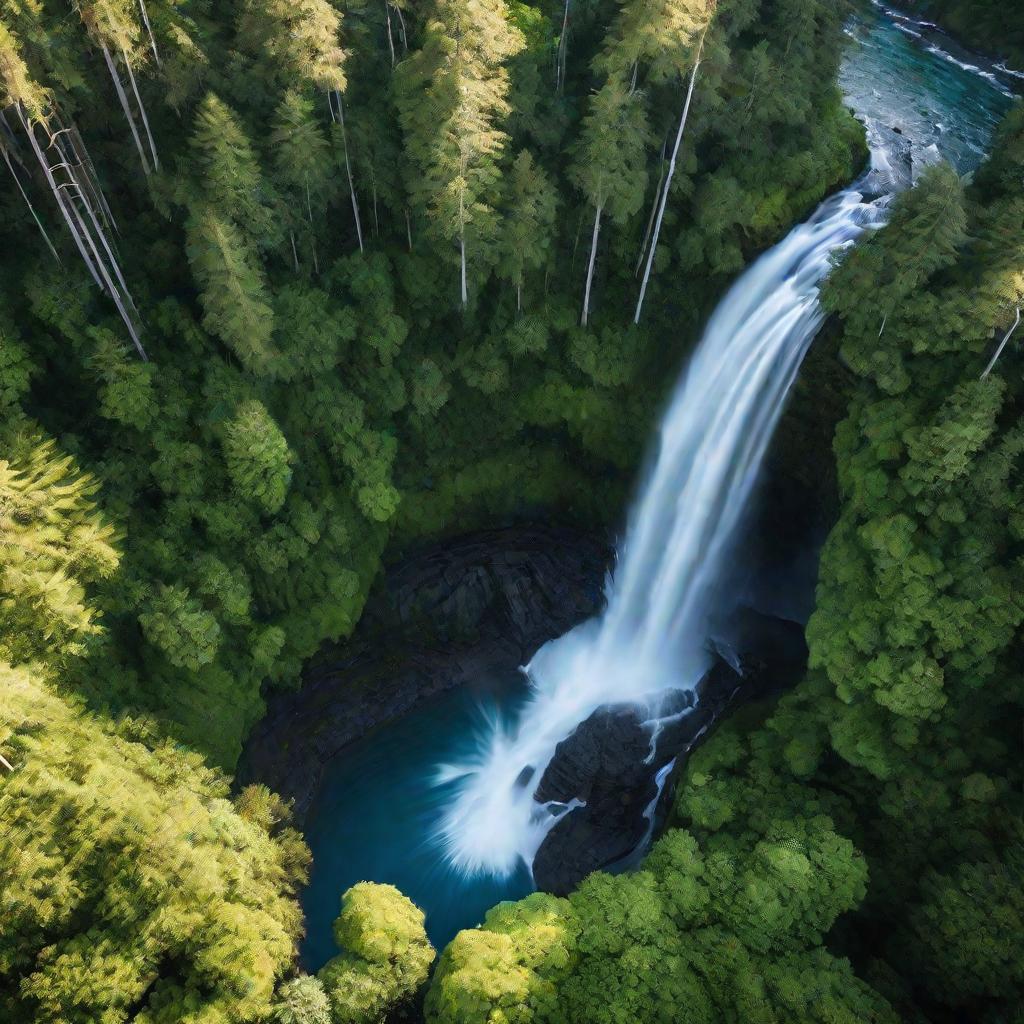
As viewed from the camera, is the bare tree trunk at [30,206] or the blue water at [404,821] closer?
the bare tree trunk at [30,206]

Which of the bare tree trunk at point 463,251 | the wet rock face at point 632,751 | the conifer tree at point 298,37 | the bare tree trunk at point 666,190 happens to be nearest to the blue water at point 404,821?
the wet rock face at point 632,751

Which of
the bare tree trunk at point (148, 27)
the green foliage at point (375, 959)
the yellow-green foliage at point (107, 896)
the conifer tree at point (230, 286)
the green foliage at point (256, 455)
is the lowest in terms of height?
the green foliage at point (375, 959)

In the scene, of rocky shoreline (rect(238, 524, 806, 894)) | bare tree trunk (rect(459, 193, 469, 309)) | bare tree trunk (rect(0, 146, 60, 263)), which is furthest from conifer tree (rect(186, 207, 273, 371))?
rocky shoreline (rect(238, 524, 806, 894))

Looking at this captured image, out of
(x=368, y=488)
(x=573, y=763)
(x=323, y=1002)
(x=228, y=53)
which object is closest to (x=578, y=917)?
(x=323, y=1002)

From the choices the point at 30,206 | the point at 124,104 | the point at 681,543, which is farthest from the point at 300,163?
the point at 681,543

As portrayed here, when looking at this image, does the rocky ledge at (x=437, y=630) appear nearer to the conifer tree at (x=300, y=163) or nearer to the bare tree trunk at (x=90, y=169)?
the conifer tree at (x=300, y=163)

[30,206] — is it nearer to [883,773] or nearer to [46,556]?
[46,556]
